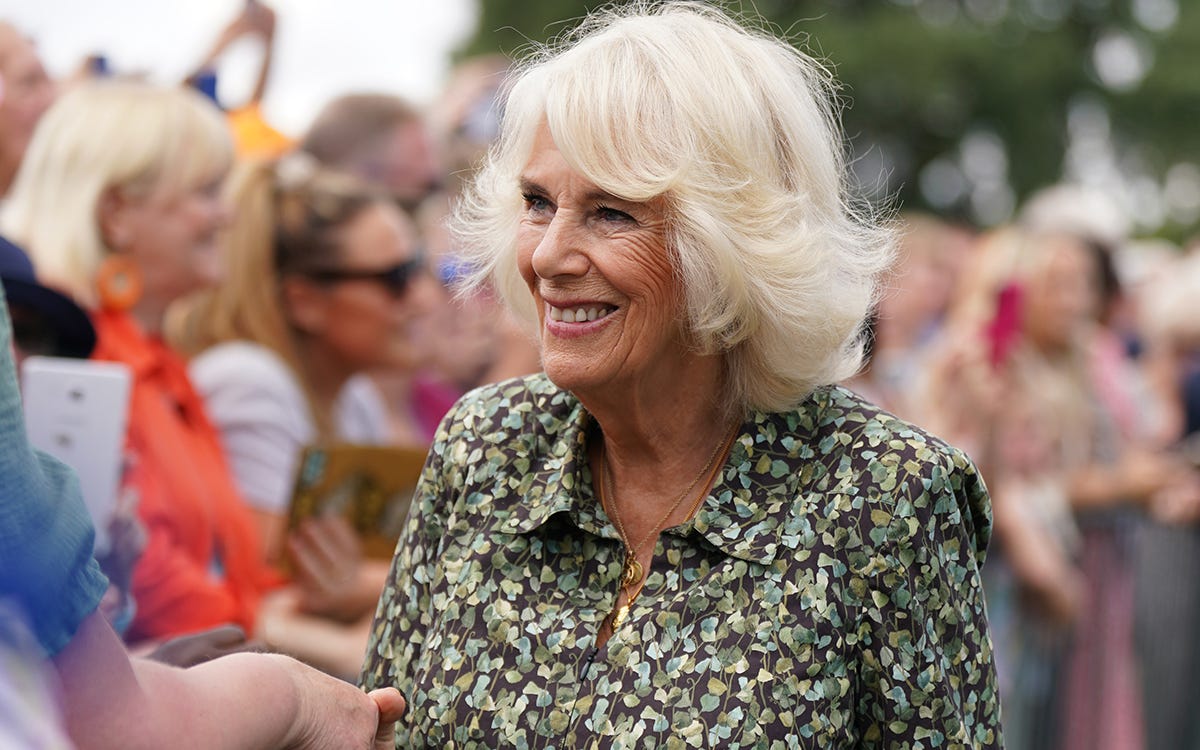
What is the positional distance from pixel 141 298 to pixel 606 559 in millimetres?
2400

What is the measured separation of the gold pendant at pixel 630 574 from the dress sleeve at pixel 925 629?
1.32 ft

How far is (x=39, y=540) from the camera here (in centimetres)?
176

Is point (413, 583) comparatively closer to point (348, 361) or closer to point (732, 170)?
point (732, 170)

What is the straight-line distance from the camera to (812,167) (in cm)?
272

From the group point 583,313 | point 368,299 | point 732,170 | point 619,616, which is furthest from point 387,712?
point 368,299

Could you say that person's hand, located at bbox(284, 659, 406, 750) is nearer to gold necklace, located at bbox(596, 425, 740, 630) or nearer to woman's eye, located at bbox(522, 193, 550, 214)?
gold necklace, located at bbox(596, 425, 740, 630)

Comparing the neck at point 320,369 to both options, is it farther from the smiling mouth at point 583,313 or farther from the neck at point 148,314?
the smiling mouth at point 583,313

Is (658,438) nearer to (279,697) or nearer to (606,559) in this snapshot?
(606,559)

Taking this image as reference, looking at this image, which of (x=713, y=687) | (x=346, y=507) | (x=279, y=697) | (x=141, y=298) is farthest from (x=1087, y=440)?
(x=279, y=697)

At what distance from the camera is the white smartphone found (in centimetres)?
338

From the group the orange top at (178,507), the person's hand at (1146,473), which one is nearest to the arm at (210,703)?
the orange top at (178,507)

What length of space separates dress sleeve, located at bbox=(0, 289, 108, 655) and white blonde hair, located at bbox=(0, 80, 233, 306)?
7.84ft

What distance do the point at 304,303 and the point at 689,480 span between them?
111 inches

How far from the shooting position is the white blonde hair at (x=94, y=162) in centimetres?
423
